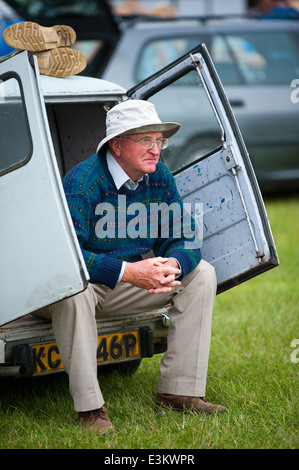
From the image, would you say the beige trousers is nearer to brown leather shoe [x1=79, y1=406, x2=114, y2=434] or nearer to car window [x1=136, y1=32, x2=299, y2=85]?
brown leather shoe [x1=79, y1=406, x2=114, y2=434]

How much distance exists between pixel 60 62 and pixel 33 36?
217mm

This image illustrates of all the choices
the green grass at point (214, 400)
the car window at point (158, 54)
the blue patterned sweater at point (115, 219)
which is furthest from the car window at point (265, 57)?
the blue patterned sweater at point (115, 219)

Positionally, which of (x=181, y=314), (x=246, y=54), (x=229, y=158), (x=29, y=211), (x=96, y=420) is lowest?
(x=96, y=420)

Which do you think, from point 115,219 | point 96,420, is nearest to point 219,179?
point 115,219

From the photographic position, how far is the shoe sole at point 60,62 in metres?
3.72

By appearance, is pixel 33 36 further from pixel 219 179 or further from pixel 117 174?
pixel 219 179

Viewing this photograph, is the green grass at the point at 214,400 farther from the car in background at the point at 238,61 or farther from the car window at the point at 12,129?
the car in background at the point at 238,61

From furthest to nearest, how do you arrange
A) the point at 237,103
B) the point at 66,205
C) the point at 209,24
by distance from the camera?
the point at 209,24
the point at 237,103
the point at 66,205

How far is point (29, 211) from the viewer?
10.2ft

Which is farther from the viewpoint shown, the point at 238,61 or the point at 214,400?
the point at 238,61

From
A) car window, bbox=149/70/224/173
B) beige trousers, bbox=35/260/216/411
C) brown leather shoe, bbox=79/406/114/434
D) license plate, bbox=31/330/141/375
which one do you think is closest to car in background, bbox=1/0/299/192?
car window, bbox=149/70/224/173

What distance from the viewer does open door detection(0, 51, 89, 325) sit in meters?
3.02

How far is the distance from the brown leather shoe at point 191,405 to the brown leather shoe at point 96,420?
14.6 inches

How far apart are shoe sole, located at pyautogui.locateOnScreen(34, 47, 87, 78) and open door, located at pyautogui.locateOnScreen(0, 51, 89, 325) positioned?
0.48 metres
